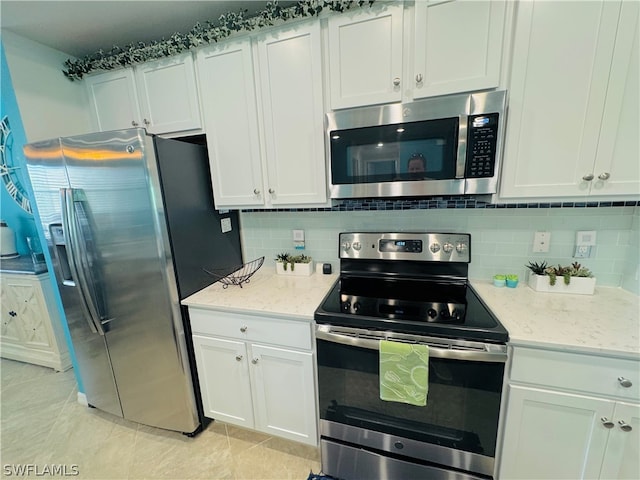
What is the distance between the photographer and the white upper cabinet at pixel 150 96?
1598mm

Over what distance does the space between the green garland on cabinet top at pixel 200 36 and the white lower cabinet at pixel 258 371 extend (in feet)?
5.19

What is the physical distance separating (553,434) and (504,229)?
1001 millimetres

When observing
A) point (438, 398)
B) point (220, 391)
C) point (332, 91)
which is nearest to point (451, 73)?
point (332, 91)

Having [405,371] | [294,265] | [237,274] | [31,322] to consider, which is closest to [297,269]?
[294,265]

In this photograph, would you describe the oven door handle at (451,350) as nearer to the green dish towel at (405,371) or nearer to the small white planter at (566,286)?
the green dish towel at (405,371)

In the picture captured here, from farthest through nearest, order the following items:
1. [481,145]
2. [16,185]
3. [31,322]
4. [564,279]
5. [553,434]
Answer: [16,185] < [31,322] < [564,279] < [481,145] < [553,434]

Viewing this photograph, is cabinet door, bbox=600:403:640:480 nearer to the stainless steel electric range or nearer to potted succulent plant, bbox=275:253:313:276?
the stainless steel electric range

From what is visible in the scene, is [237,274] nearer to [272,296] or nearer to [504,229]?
[272,296]

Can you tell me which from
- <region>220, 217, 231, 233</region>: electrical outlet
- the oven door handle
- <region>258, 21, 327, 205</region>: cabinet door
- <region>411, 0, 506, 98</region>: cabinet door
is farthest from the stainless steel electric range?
<region>220, 217, 231, 233</region>: electrical outlet

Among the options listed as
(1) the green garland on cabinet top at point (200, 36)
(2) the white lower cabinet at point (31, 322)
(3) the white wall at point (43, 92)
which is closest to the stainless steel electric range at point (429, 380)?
(1) the green garland on cabinet top at point (200, 36)

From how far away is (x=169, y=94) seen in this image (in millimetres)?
1632

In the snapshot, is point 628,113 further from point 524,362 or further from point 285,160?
point 285,160

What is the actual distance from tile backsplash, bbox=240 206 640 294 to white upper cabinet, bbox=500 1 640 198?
1.08 feet

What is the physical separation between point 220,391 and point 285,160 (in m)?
1.50
